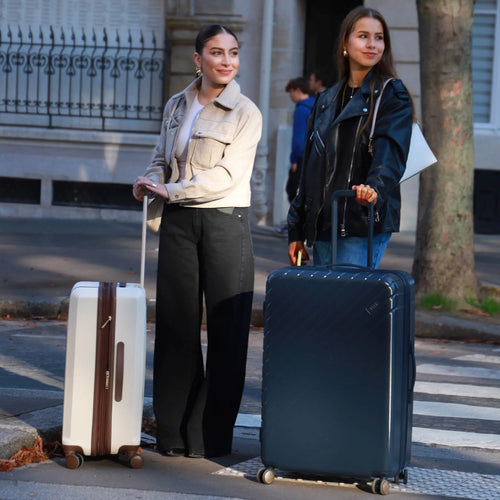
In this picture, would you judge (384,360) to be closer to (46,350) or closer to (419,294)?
(46,350)

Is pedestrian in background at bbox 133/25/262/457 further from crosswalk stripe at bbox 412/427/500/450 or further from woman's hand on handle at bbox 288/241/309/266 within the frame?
crosswalk stripe at bbox 412/427/500/450

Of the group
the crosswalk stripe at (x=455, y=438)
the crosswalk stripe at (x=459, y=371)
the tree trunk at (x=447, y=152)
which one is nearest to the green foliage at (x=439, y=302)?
the tree trunk at (x=447, y=152)

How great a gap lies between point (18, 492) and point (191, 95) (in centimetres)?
186

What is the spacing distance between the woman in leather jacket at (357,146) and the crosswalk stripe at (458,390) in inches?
89.5

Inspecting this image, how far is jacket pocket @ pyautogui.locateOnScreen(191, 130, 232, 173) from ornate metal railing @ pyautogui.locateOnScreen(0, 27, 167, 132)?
1179 cm

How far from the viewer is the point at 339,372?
14.1 ft

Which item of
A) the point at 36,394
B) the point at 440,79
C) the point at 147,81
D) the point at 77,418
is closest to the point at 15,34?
the point at 147,81

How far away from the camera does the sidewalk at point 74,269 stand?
17.6 ft

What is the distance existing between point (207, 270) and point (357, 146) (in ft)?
2.74

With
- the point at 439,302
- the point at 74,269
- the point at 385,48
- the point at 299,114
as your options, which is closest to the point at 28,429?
the point at 385,48

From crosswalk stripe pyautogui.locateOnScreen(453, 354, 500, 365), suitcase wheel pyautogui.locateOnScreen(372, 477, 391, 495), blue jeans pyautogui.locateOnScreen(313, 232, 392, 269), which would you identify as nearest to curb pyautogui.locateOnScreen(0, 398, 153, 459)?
blue jeans pyautogui.locateOnScreen(313, 232, 392, 269)

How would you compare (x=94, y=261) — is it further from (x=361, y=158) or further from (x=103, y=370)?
(x=361, y=158)

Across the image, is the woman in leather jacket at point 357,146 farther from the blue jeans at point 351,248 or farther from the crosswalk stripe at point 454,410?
the crosswalk stripe at point 454,410

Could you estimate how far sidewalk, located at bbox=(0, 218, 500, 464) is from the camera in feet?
17.6
